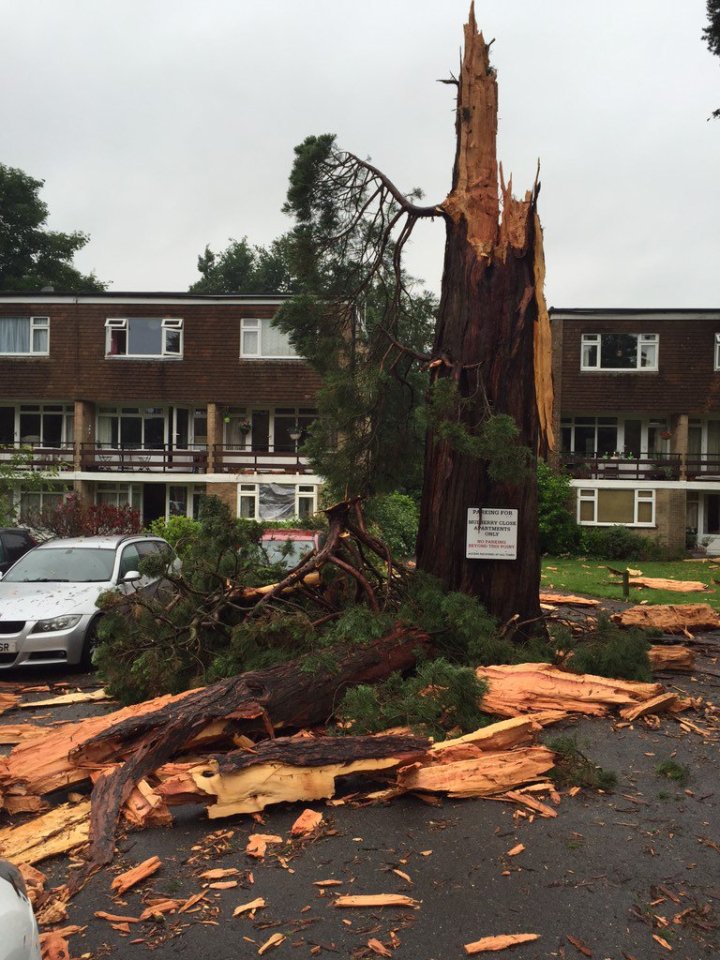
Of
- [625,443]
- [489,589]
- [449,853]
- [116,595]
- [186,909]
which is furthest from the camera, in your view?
[625,443]

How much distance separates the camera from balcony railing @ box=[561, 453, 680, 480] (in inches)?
1316

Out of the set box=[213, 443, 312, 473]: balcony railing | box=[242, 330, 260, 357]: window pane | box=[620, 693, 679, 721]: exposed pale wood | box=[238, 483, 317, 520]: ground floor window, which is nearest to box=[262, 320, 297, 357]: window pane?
box=[242, 330, 260, 357]: window pane

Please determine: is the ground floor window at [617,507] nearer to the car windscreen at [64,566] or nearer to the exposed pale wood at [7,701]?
the car windscreen at [64,566]

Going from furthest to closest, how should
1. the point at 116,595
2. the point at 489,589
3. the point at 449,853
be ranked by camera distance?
the point at 489,589, the point at 116,595, the point at 449,853

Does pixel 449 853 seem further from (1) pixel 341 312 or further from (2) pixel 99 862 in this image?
(1) pixel 341 312

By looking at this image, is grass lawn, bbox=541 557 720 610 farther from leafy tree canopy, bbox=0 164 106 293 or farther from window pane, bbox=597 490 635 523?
leafy tree canopy, bbox=0 164 106 293

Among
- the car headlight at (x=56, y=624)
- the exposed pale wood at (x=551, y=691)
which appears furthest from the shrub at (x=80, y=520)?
the exposed pale wood at (x=551, y=691)

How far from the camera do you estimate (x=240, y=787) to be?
17.1ft

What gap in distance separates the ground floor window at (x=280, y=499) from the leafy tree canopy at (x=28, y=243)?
23509 mm

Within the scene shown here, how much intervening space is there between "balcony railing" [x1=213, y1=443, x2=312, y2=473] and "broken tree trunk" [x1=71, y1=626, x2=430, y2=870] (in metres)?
25.8

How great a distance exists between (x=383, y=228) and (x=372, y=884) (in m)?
7.67

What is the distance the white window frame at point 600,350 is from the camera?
3325 cm

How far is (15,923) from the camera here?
284 centimetres

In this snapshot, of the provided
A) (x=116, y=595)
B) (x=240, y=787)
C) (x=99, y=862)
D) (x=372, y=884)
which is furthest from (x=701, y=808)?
(x=116, y=595)
